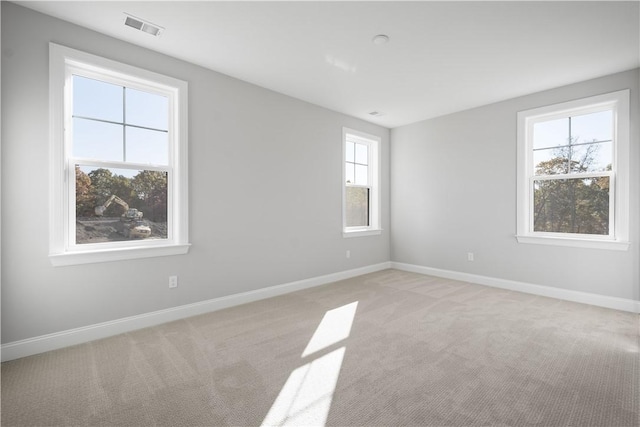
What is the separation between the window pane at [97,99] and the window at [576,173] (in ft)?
15.7

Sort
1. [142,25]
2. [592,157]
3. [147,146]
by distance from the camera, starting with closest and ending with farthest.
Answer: [142,25]
[147,146]
[592,157]

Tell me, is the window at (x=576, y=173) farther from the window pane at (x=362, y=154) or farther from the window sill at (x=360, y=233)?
the window pane at (x=362, y=154)

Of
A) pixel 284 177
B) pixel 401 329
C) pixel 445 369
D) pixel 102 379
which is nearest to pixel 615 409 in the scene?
pixel 445 369

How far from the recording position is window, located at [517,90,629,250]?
3.44m

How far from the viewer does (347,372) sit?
2.12 metres

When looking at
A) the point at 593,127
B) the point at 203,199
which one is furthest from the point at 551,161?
the point at 203,199

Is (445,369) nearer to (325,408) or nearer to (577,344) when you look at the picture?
(325,408)

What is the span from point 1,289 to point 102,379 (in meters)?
1.08

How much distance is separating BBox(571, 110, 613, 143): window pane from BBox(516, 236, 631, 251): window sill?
1212mm

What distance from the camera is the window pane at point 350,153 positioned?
5.14 metres

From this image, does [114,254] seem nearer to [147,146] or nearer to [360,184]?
[147,146]

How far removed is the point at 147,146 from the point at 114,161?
13.3 inches

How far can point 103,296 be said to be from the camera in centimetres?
269

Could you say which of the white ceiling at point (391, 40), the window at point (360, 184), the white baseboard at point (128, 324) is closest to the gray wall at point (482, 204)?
the window at point (360, 184)
